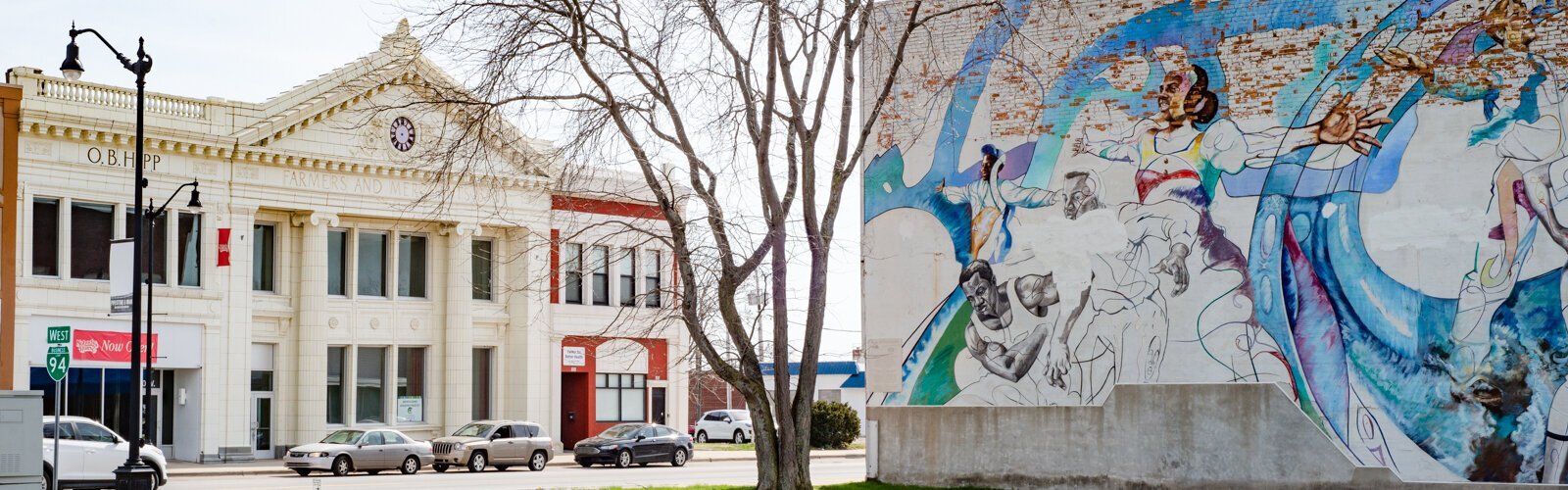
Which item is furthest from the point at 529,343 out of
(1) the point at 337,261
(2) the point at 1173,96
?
(2) the point at 1173,96

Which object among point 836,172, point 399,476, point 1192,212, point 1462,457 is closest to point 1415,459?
point 1462,457

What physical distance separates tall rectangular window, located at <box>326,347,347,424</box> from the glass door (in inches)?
72.5

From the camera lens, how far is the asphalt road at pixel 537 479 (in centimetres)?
2927

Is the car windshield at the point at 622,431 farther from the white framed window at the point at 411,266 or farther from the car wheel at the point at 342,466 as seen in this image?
the white framed window at the point at 411,266

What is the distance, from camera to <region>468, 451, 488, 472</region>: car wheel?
38031mm

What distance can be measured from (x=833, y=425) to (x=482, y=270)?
1280cm

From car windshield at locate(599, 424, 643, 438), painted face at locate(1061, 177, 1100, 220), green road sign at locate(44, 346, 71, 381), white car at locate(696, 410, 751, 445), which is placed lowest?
white car at locate(696, 410, 751, 445)

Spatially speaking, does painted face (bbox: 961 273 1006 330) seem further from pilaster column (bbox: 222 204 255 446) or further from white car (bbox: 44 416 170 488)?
pilaster column (bbox: 222 204 255 446)

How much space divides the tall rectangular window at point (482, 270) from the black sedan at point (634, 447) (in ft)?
26.6

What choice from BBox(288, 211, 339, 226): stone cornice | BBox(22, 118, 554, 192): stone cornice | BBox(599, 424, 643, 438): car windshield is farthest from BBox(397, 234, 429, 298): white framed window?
BBox(599, 424, 643, 438): car windshield

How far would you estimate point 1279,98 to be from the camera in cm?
2134

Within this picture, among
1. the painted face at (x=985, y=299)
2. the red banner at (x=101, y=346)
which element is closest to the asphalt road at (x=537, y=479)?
the painted face at (x=985, y=299)

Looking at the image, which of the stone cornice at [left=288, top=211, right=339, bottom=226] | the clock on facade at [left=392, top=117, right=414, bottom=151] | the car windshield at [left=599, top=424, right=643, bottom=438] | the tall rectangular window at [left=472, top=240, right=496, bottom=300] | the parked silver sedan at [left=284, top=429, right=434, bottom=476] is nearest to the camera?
the parked silver sedan at [left=284, top=429, right=434, bottom=476]

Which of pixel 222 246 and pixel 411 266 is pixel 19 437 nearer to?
pixel 222 246
